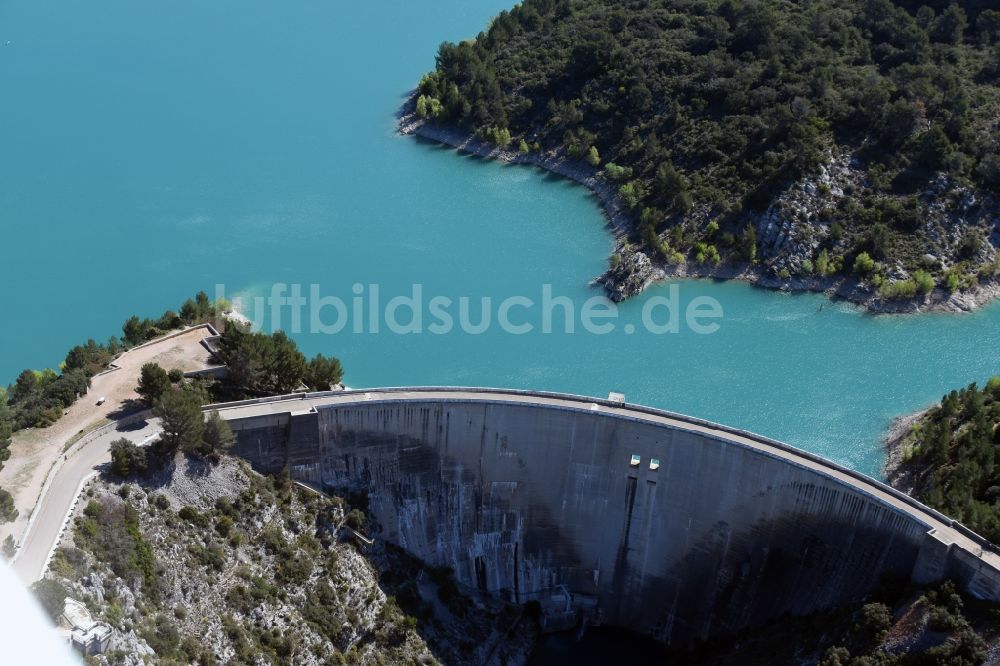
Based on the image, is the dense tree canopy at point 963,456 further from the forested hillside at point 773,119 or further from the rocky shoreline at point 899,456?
the forested hillside at point 773,119

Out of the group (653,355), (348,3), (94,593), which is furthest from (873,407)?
(348,3)

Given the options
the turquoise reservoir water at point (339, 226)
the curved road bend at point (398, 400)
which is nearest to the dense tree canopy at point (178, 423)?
the curved road bend at point (398, 400)

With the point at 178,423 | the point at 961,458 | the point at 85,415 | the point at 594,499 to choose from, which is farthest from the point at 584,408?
the point at 85,415

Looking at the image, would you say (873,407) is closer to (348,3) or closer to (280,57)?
(280,57)

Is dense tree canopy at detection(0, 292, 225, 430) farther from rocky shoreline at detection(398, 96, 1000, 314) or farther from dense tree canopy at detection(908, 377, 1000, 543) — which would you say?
dense tree canopy at detection(908, 377, 1000, 543)

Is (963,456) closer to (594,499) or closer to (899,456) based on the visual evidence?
(899,456)

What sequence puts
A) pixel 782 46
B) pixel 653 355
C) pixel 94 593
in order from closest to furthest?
pixel 94 593 < pixel 653 355 < pixel 782 46
